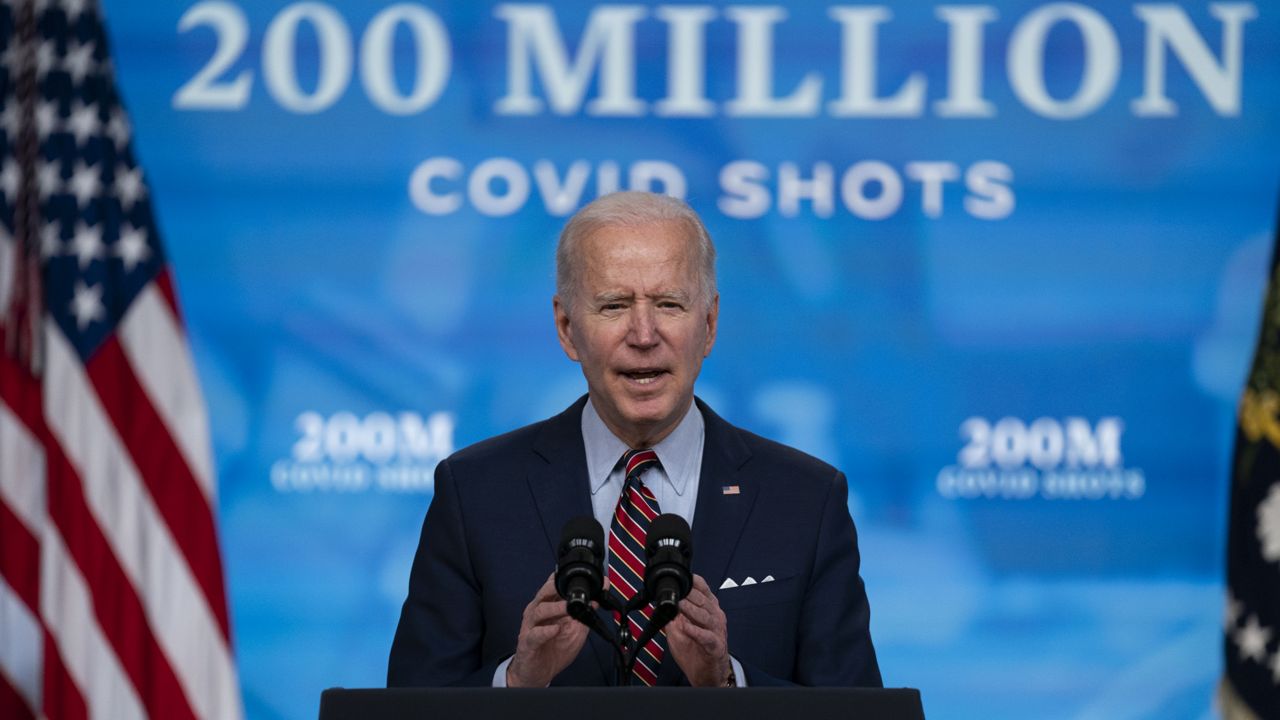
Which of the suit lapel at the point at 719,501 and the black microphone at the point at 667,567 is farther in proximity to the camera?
the suit lapel at the point at 719,501

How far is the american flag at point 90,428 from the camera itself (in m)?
4.14

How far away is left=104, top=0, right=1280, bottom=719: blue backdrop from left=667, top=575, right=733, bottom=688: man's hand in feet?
7.51

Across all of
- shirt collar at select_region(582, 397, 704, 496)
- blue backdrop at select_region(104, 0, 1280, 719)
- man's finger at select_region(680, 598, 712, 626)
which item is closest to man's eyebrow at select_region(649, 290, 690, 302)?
shirt collar at select_region(582, 397, 704, 496)

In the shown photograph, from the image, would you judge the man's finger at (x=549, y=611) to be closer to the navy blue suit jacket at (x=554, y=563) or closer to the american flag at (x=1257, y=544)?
the navy blue suit jacket at (x=554, y=563)

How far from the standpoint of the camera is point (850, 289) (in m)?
4.09

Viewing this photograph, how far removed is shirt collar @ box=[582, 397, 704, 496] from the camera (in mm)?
2180

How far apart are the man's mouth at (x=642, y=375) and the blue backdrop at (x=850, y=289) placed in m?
2.00

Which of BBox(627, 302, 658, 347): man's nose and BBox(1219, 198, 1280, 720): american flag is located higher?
BBox(627, 302, 658, 347): man's nose

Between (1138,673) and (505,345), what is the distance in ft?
6.63

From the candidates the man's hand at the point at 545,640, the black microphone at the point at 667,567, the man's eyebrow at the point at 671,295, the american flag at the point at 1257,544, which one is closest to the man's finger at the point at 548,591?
the man's hand at the point at 545,640

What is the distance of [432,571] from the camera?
212 centimetres

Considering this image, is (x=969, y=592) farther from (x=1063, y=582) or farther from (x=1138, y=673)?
(x=1138, y=673)

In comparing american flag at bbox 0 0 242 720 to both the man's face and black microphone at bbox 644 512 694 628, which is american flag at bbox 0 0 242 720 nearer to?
the man's face


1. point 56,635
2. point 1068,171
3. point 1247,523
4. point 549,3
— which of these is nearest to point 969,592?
point 1247,523
